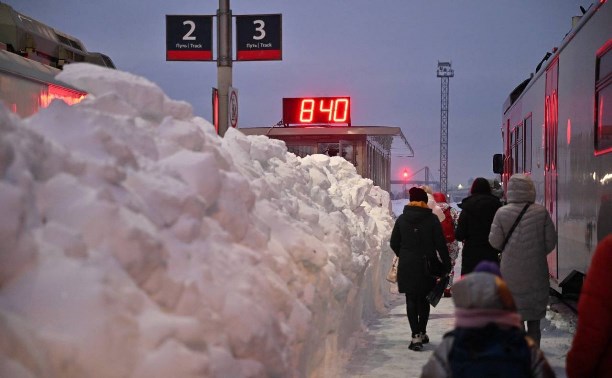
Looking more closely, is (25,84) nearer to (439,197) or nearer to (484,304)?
(439,197)

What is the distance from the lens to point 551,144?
1009cm

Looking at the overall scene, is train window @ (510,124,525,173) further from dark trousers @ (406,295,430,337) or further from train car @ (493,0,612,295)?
dark trousers @ (406,295,430,337)

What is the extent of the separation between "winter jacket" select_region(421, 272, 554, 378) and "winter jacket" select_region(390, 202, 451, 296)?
5.13m

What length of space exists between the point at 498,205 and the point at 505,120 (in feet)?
31.3

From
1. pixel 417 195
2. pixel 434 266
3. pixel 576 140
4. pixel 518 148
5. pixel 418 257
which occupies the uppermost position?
pixel 518 148

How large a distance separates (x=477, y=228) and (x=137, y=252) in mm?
5194

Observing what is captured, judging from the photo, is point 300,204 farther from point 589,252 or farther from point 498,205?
point 589,252

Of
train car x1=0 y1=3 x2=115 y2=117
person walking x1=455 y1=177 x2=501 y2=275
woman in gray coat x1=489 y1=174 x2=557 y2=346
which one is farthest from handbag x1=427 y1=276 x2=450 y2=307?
train car x1=0 y1=3 x2=115 y2=117

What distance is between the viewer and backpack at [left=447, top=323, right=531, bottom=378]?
3.23 m

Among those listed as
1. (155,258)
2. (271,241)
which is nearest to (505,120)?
(271,241)

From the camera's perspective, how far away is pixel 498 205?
8008mm

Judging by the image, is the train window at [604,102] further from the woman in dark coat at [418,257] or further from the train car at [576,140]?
the woman in dark coat at [418,257]

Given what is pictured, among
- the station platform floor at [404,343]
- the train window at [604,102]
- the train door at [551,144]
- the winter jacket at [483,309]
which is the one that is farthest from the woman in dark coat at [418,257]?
the winter jacket at [483,309]

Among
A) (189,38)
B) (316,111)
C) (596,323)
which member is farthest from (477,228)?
(316,111)
